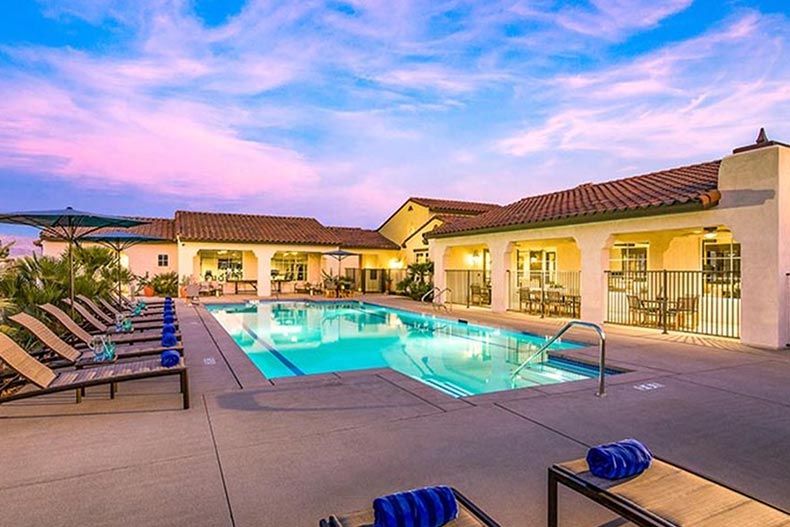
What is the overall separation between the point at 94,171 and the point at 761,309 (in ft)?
99.3

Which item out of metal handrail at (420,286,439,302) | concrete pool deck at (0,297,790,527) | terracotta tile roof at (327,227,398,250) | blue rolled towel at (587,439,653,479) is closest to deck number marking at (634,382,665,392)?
concrete pool deck at (0,297,790,527)

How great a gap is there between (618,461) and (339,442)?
266 centimetres

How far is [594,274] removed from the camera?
1427 centimetres

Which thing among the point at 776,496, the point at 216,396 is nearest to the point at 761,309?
the point at 776,496

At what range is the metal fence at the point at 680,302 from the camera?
12.9m

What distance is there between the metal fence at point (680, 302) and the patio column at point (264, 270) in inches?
709

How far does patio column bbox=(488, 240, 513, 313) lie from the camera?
1808 centimetres

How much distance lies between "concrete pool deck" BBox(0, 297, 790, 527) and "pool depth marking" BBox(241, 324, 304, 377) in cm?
257

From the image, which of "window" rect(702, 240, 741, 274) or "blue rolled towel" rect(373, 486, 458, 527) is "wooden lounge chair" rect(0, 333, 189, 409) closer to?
"blue rolled towel" rect(373, 486, 458, 527)

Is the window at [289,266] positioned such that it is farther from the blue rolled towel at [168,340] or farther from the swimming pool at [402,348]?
the blue rolled towel at [168,340]

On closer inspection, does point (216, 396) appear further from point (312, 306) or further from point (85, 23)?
point (312, 306)

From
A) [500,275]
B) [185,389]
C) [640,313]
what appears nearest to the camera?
[185,389]

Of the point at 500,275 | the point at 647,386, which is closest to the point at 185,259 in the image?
the point at 500,275

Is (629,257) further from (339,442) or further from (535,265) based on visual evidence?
(339,442)
